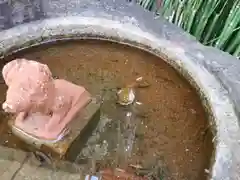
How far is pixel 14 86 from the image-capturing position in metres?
1.00

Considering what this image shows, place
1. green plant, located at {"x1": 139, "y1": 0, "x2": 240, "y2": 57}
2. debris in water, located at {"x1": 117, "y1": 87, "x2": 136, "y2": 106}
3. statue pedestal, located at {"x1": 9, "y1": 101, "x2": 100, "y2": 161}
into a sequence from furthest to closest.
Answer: green plant, located at {"x1": 139, "y1": 0, "x2": 240, "y2": 57}, debris in water, located at {"x1": 117, "y1": 87, "x2": 136, "y2": 106}, statue pedestal, located at {"x1": 9, "y1": 101, "x2": 100, "y2": 161}

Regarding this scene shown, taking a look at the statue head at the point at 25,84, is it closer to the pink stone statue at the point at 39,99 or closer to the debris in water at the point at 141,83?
the pink stone statue at the point at 39,99

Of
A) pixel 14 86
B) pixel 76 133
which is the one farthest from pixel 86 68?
pixel 14 86

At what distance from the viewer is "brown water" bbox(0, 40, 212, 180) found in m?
1.16

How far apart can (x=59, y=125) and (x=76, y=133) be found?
0.05 metres

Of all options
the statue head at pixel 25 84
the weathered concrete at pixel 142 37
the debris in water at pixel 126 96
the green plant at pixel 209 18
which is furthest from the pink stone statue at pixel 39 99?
the green plant at pixel 209 18

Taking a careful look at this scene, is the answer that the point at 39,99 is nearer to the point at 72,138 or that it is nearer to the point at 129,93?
the point at 72,138

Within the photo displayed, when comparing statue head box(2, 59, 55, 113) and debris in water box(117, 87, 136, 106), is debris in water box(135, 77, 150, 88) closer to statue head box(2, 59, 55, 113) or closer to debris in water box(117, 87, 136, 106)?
debris in water box(117, 87, 136, 106)

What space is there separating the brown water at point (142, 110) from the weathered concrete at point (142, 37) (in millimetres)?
29

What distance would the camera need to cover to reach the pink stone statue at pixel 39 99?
3.28ft

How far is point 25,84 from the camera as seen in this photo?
1.00 m

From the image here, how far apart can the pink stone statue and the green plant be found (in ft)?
1.80

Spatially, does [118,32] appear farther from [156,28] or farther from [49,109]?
[49,109]

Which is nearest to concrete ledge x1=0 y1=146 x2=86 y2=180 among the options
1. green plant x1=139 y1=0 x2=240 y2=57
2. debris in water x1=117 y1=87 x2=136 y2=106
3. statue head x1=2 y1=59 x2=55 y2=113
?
statue head x1=2 y1=59 x2=55 y2=113
